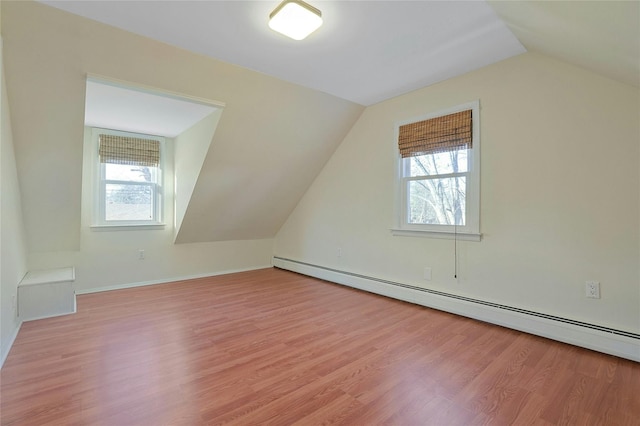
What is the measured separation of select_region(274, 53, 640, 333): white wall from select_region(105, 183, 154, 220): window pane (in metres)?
3.54

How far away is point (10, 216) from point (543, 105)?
4539 mm

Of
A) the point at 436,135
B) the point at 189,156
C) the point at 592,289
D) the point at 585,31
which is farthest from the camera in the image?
the point at 189,156

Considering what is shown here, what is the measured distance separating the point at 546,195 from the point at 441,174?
0.99 meters

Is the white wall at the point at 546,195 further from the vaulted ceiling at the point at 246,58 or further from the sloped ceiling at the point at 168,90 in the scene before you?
the sloped ceiling at the point at 168,90

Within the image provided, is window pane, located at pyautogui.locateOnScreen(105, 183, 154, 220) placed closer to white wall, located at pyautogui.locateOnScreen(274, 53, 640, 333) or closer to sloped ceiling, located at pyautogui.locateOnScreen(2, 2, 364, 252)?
→ sloped ceiling, located at pyautogui.locateOnScreen(2, 2, 364, 252)

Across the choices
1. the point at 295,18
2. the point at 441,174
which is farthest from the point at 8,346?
the point at 441,174

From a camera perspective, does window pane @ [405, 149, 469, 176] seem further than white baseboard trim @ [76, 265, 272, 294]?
No

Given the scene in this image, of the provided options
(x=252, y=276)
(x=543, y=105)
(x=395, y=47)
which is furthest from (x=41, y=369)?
(x=543, y=105)

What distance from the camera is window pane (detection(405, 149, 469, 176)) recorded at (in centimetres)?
323

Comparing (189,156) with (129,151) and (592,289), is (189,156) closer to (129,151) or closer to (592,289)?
(129,151)

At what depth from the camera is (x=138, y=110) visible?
3.53 m

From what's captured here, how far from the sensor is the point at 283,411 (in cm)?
167

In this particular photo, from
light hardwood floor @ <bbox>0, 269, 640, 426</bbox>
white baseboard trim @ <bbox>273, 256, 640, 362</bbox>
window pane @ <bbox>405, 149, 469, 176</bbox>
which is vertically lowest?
light hardwood floor @ <bbox>0, 269, 640, 426</bbox>

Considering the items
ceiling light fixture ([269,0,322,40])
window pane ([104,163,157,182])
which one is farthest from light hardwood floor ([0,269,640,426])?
ceiling light fixture ([269,0,322,40])
